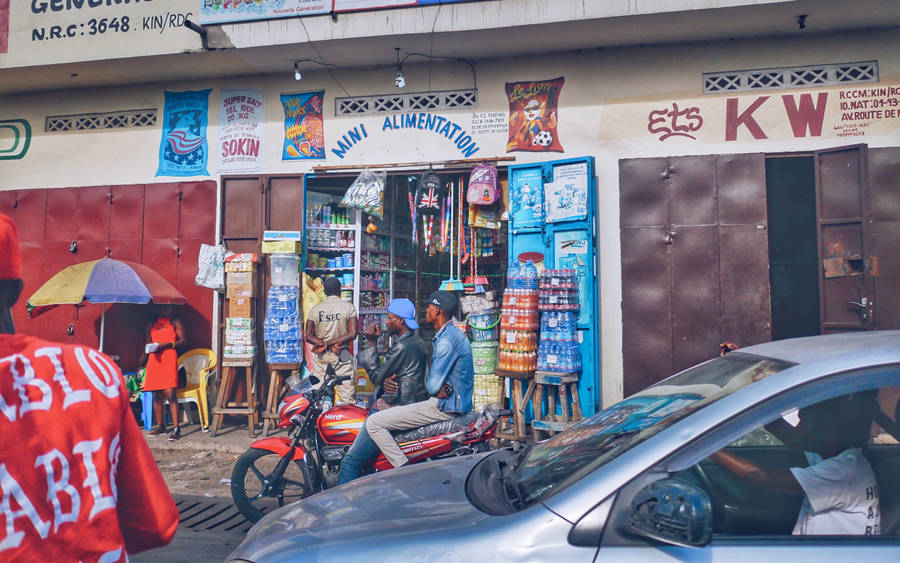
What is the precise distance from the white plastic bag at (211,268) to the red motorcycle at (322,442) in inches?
139

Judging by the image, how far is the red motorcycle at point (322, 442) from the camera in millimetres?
4238

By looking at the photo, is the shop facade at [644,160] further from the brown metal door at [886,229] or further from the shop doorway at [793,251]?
the shop doorway at [793,251]

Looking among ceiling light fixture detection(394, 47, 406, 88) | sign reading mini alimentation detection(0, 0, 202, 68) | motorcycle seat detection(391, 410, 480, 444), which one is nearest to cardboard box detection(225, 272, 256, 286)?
sign reading mini alimentation detection(0, 0, 202, 68)

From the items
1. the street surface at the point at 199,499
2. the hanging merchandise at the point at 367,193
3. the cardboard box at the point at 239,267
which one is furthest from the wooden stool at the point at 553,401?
the cardboard box at the point at 239,267

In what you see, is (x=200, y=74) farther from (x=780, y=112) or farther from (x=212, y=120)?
(x=780, y=112)

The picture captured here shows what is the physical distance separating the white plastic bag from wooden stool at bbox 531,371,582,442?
431 cm

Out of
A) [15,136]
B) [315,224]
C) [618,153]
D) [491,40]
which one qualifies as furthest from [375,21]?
[15,136]

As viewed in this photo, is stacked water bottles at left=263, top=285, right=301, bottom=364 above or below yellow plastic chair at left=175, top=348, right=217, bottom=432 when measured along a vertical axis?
above

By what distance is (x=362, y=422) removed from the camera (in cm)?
449

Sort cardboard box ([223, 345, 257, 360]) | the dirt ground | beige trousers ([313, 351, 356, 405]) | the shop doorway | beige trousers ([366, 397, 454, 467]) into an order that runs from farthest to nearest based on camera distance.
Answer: the shop doorway < cardboard box ([223, 345, 257, 360]) < beige trousers ([313, 351, 356, 405]) < the dirt ground < beige trousers ([366, 397, 454, 467])

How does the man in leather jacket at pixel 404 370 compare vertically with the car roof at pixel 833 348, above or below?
below

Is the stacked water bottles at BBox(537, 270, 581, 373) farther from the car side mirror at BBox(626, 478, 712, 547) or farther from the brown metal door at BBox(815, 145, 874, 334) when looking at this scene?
the car side mirror at BBox(626, 478, 712, 547)

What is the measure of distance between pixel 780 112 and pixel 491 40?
3413 millimetres

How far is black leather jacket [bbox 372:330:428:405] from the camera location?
477 cm
